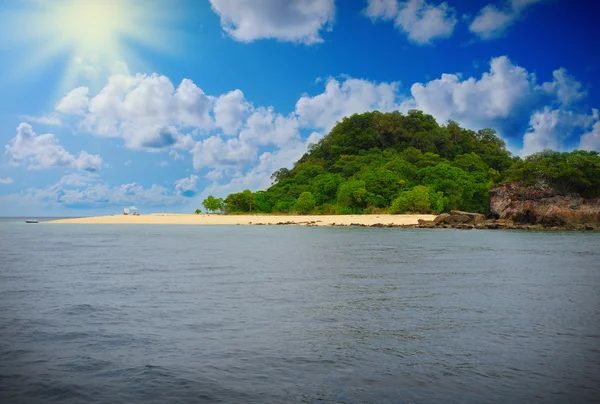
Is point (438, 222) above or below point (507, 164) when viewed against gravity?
below

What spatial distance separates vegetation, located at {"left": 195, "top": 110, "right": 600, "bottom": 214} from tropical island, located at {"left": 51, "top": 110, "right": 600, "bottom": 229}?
212mm

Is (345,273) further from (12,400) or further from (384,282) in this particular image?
(12,400)

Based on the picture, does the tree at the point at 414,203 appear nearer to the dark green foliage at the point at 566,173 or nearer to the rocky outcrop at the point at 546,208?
the dark green foliage at the point at 566,173

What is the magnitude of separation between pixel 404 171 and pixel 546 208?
51.5 m

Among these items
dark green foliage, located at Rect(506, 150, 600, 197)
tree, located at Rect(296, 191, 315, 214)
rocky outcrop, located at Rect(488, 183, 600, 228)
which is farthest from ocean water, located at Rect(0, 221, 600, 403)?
tree, located at Rect(296, 191, 315, 214)

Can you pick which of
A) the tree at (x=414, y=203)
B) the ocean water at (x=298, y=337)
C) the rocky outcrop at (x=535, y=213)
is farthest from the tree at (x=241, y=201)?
the ocean water at (x=298, y=337)

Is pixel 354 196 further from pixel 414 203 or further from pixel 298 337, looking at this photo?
pixel 298 337

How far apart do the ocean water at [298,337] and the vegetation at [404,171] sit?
64503 mm

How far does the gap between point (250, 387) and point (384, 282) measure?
11.5 meters

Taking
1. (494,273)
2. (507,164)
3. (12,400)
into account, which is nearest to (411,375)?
(12,400)

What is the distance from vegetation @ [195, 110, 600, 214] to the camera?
76500 millimetres

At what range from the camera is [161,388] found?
7.43m

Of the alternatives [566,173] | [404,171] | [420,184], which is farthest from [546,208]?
[404,171]

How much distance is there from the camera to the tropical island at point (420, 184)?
69.6m
